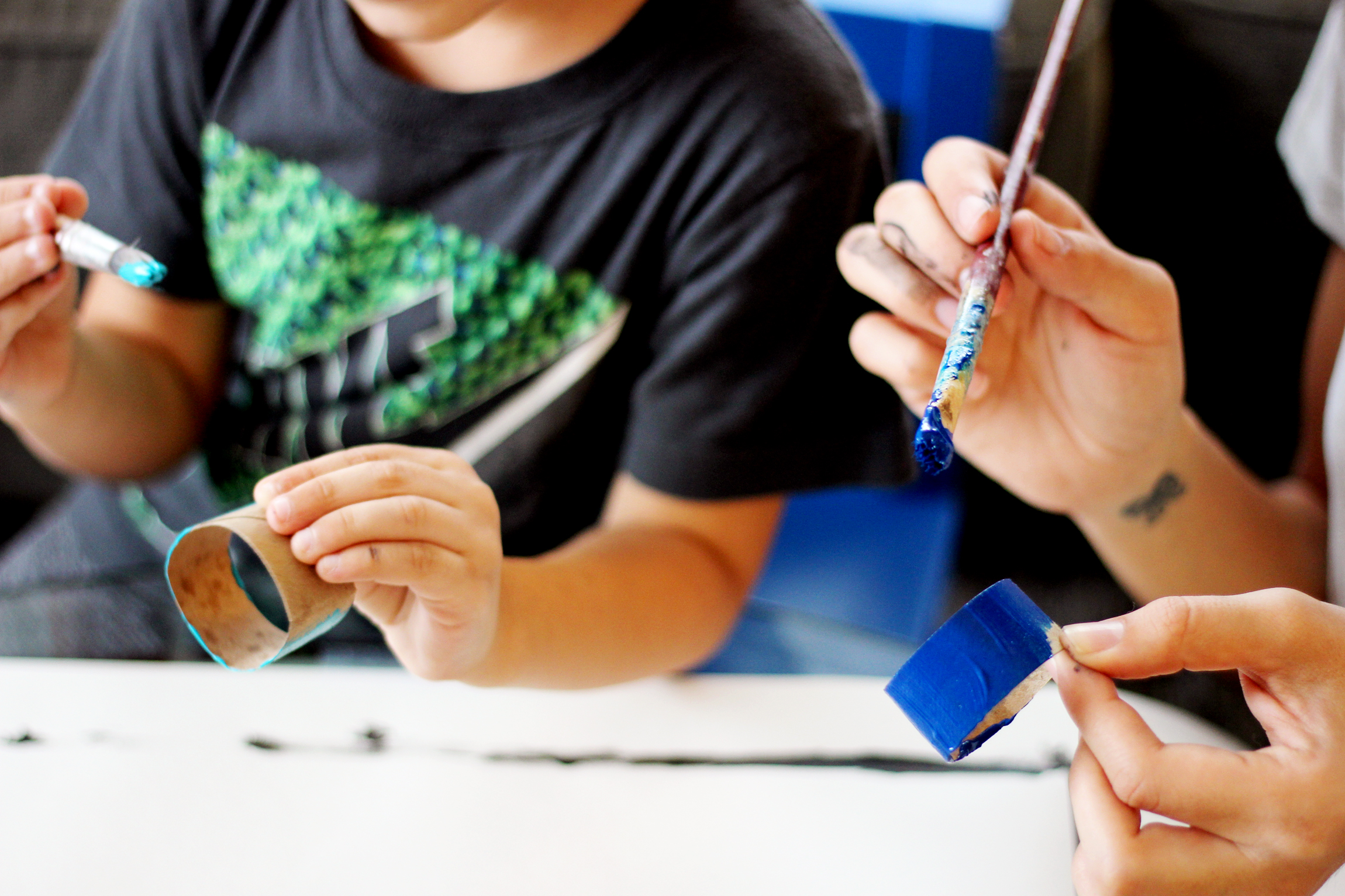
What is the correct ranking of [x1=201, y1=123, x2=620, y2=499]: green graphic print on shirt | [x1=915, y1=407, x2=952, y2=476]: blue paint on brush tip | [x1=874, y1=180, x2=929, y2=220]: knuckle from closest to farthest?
[x1=915, y1=407, x2=952, y2=476]: blue paint on brush tip, [x1=874, y1=180, x2=929, y2=220]: knuckle, [x1=201, y1=123, x2=620, y2=499]: green graphic print on shirt

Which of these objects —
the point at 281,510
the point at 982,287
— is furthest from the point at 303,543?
the point at 982,287

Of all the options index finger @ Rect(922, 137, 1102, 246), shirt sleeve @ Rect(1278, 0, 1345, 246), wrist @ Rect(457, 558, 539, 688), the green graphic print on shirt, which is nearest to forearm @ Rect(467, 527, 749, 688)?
wrist @ Rect(457, 558, 539, 688)

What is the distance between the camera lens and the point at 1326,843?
0.28 meters

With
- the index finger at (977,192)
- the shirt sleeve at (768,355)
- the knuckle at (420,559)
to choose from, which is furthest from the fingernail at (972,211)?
the knuckle at (420,559)

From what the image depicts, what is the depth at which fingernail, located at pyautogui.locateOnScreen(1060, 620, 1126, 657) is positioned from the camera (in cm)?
28

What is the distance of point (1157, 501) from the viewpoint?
46cm

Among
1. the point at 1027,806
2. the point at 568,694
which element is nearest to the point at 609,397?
the point at 568,694

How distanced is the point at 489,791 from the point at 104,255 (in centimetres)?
23

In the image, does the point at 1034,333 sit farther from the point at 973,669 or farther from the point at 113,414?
the point at 113,414

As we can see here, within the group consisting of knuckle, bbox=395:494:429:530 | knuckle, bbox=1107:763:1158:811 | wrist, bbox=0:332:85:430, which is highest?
knuckle, bbox=395:494:429:530

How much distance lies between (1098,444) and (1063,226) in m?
0.09

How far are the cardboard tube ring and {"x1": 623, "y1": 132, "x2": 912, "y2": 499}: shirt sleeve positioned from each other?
186mm

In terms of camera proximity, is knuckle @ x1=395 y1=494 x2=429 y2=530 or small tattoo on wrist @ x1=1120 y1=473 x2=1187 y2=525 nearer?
knuckle @ x1=395 y1=494 x2=429 y2=530

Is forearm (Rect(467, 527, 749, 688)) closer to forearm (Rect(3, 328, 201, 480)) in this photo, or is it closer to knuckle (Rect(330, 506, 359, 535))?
knuckle (Rect(330, 506, 359, 535))
